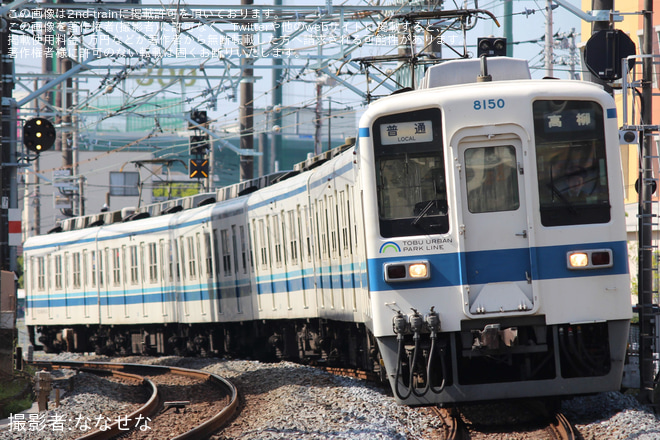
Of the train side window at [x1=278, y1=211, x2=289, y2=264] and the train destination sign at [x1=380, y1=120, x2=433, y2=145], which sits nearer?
the train destination sign at [x1=380, y1=120, x2=433, y2=145]

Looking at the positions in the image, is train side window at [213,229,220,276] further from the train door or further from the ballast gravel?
the train door

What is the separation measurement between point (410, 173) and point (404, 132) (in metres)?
0.35

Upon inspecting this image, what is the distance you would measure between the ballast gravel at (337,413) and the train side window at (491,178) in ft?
6.45

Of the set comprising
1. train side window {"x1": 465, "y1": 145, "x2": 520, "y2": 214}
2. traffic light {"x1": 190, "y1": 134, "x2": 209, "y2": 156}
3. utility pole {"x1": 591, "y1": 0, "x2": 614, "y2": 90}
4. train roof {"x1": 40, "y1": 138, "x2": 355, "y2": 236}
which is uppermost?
traffic light {"x1": 190, "y1": 134, "x2": 209, "y2": 156}

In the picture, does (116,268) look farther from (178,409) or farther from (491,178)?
(491,178)

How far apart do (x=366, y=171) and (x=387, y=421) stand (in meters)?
2.26

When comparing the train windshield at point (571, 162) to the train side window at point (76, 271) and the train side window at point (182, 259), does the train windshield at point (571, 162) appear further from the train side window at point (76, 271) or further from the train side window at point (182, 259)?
the train side window at point (76, 271)

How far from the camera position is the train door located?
8.29 meters

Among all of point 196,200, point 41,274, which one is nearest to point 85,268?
point 41,274

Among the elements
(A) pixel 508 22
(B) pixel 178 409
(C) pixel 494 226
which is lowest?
(B) pixel 178 409

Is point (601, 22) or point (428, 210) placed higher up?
point (601, 22)

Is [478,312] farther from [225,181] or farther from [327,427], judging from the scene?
[225,181]

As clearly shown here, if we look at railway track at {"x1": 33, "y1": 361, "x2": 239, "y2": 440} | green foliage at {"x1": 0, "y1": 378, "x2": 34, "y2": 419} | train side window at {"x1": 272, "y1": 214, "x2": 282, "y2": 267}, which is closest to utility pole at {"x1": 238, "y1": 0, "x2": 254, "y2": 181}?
railway track at {"x1": 33, "y1": 361, "x2": 239, "y2": 440}

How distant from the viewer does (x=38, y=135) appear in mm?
17406
